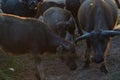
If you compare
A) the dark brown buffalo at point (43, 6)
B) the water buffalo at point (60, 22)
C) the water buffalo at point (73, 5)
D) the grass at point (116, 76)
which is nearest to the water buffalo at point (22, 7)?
the dark brown buffalo at point (43, 6)

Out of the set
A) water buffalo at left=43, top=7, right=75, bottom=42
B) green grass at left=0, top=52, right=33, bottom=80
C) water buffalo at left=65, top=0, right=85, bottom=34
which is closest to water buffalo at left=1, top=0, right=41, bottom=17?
water buffalo at left=43, top=7, right=75, bottom=42

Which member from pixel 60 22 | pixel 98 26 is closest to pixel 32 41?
pixel 98 26

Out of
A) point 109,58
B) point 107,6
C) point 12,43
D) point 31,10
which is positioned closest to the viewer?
point 12,43

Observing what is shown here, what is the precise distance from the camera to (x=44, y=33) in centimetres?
916

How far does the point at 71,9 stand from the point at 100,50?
3983 millimetres

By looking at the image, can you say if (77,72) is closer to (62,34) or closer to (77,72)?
(77,72)

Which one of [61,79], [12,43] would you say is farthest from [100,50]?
[12,43]

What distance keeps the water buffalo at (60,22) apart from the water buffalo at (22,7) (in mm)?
685

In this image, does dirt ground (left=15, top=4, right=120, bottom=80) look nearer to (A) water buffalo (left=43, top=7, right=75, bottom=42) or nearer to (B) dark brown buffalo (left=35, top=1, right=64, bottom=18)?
(A) water buffalo (left=43, top=7, right=75, bottom=42)

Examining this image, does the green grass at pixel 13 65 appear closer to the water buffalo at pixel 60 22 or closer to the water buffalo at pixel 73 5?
the water buffalo at pixel 60 22

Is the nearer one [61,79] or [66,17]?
[61,79]

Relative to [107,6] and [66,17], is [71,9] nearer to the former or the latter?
[66,17]

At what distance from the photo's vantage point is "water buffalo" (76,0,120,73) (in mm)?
9570

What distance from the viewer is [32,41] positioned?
906cm
